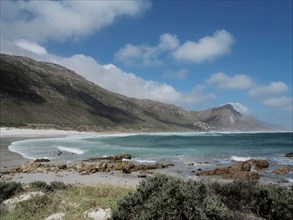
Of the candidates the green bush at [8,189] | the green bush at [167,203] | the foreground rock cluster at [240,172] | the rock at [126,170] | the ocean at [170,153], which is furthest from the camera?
the ocean at [170,153]

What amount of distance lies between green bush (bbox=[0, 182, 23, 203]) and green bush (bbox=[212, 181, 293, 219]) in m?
7.63

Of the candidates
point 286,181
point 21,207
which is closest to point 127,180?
point 286,181

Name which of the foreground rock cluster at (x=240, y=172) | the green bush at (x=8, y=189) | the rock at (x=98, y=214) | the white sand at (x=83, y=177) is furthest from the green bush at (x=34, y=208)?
the foreground rock cluster at (x=240, y=172)

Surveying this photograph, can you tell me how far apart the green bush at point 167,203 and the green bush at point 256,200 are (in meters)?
2.45

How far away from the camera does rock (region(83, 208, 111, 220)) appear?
39.3 ft

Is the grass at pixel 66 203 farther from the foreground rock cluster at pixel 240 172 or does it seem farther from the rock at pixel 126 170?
the rock at pixel 126 170

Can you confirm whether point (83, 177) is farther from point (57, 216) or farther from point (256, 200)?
point (256, 200)

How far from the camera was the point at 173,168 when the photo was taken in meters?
37.5

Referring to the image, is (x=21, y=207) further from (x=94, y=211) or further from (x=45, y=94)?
(x=45, y=94)

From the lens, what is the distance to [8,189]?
15.4 meters

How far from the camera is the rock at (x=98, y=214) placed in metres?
12.0

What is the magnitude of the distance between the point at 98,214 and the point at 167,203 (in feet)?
9.39

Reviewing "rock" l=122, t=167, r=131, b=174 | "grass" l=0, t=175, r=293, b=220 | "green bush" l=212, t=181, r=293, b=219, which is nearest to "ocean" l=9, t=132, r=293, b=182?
"rock" l=122, t=167, r=131, b=174

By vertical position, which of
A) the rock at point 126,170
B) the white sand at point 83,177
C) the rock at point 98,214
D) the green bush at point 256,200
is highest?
the green bush at point 256,200
